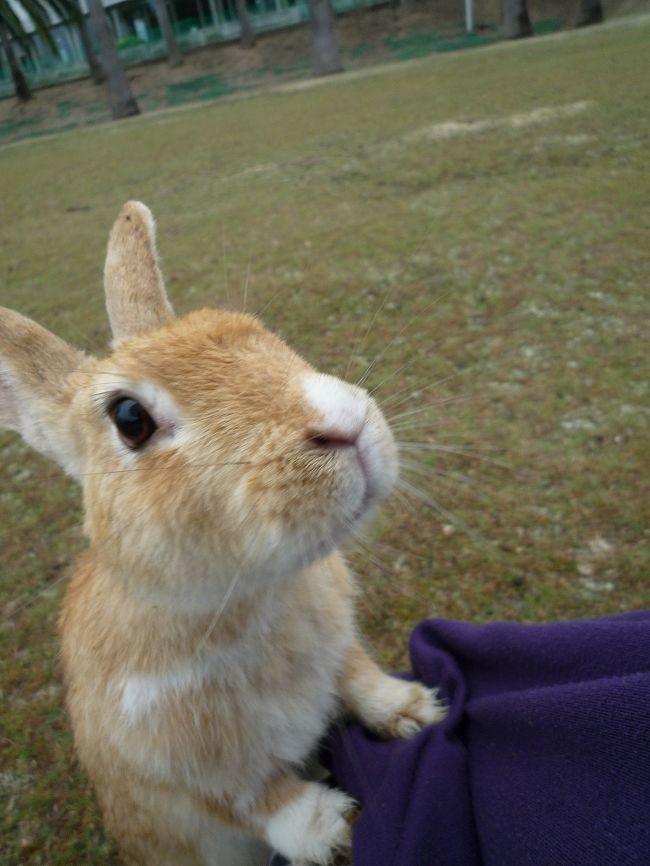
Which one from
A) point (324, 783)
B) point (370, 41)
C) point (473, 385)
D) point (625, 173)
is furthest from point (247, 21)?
point (324, 783)

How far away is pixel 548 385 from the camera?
10.3 feet

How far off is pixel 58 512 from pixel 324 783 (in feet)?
6.12

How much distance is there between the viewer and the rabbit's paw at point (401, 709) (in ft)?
5.55

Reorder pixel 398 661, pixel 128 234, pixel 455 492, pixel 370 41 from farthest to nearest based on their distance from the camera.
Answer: pixel 370 41 → pixel 455 492 → pixel 398 661 → pixel 128 234

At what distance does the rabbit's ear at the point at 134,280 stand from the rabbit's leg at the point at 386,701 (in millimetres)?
1064

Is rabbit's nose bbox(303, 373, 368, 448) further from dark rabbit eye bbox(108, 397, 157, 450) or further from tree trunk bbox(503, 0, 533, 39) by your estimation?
tree trunk bbox(503, 0, 533, 39)

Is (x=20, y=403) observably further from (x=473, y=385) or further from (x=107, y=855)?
(x=473, y=385)

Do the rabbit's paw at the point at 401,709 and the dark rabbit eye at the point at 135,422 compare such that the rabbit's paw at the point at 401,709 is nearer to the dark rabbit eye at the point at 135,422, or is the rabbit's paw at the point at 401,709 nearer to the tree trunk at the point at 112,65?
the dark rabbit eye at the point at 135,422

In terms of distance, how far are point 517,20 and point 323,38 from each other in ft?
19.2

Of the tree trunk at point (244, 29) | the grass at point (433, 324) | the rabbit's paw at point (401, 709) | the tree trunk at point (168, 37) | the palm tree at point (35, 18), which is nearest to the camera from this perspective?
the rabbit's paw at point (401, 709)

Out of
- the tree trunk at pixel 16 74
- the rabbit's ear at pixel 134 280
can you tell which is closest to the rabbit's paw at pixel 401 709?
the rabbit's ear at pixel 134 280

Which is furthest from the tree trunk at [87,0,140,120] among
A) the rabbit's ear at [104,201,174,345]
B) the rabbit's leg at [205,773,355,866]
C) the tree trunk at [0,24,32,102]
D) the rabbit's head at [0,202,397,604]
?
the rabbit's leg at [205,773,355,866]

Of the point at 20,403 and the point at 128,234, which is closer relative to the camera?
the point at 20,403

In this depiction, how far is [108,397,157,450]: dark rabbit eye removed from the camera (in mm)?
1302
